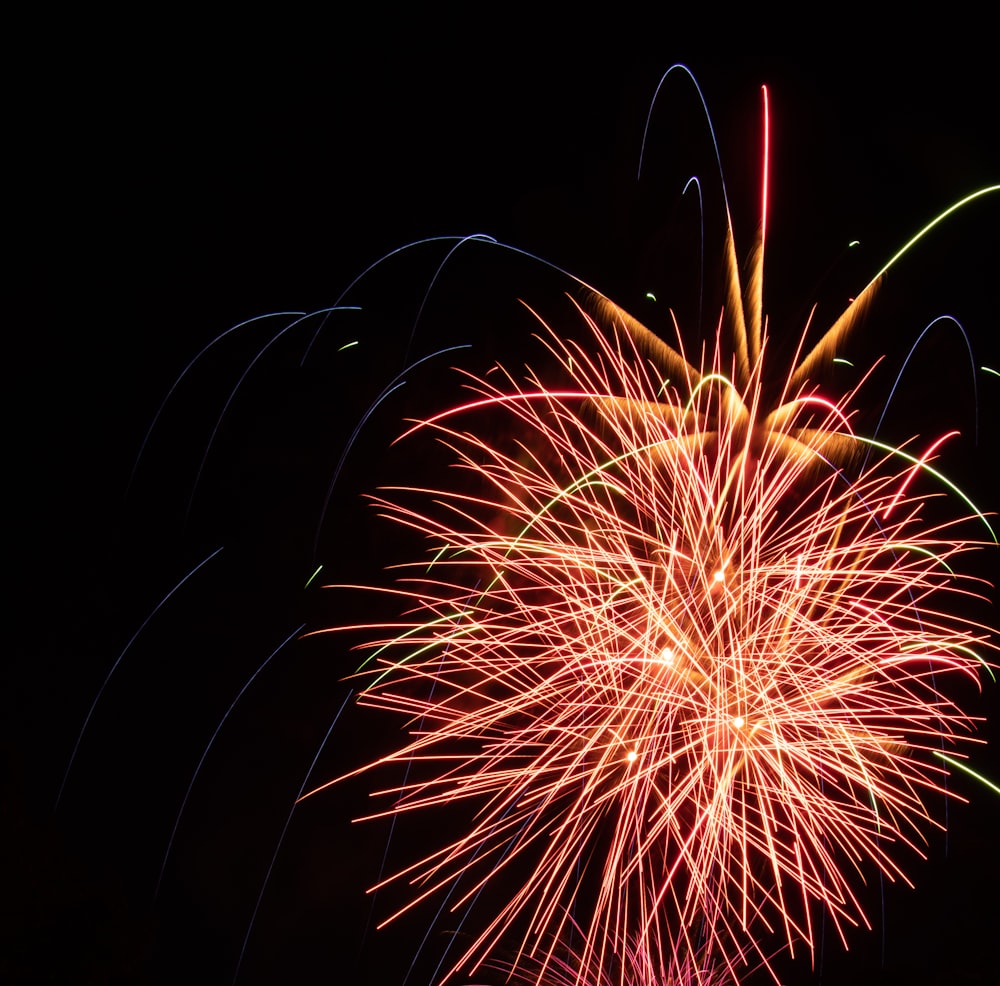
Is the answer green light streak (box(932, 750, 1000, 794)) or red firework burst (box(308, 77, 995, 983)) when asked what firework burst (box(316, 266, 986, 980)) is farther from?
green light streak (box(932, 750, 1000, 794))

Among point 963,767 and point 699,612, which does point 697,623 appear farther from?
point 963,767

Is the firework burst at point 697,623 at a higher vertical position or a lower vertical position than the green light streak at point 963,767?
higher

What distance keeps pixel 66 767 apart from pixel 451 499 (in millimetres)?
4462

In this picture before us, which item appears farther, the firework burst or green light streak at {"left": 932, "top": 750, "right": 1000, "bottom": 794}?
green light streak at {"left": 932, "top": 750, "right": 1000, "bottom": 794}

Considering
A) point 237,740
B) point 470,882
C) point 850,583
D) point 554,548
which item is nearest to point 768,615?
point 850,583

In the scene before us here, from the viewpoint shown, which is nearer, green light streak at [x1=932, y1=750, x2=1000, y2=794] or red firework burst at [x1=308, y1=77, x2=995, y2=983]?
red firework burst at [x1=308, y1=77, x2=995, y2=983]

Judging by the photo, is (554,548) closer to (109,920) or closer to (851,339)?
(851,339)

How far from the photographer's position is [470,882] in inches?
392

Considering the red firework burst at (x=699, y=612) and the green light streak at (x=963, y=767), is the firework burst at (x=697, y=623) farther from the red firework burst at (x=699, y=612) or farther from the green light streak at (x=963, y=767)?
the green light streak at (x=963, y=767)

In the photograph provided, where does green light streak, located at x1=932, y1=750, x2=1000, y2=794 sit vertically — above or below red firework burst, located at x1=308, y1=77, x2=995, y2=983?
below

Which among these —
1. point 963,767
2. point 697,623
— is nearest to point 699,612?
point 697,623

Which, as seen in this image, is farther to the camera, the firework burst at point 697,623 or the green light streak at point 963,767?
the green light streak at point 963,767

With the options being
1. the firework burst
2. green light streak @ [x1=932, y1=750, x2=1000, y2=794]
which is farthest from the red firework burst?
green light streak @ [x1=932, y1=750, x2=1000, y2=794]

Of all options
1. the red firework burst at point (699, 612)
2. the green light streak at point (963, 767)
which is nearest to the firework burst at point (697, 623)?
the red firework burst at point (699, 612)
